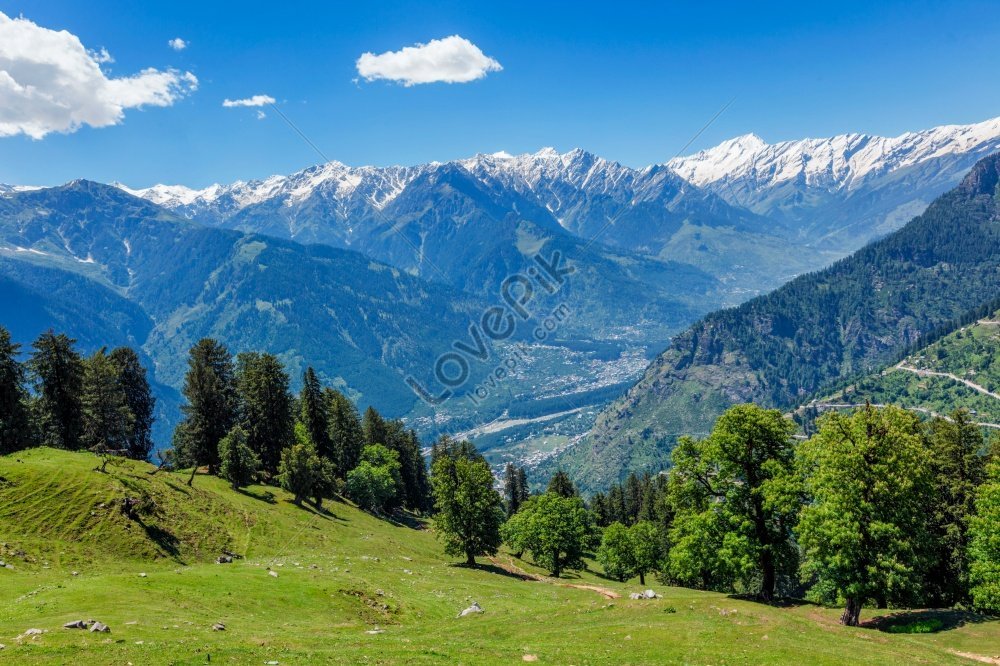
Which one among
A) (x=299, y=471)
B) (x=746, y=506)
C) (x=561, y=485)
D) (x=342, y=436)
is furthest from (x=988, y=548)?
(x=561, y=485)

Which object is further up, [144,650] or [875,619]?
[144,650]

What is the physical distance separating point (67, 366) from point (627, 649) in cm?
8534

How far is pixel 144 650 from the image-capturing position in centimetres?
2378

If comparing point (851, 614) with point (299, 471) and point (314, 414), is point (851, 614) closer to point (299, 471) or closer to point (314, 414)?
point (299, 471)

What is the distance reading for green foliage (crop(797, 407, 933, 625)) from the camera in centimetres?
3644

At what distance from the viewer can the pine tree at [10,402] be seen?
6856 cm

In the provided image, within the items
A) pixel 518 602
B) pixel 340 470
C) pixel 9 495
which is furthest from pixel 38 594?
pixel 340 470

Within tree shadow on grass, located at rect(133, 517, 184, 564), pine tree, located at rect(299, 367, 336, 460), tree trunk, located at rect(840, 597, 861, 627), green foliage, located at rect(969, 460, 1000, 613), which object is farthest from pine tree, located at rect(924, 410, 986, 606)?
pine tree, located at rect(299, 367, 336, 460)

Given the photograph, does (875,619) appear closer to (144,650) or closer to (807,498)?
(807,498)

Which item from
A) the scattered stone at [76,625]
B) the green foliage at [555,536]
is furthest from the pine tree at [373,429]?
the scattered stone at [76,625]

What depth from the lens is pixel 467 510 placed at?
68.6 m

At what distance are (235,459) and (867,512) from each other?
73311 millimetres

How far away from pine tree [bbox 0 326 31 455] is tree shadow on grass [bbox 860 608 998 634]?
8819 centimetres

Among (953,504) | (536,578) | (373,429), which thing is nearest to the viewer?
(953,504)
